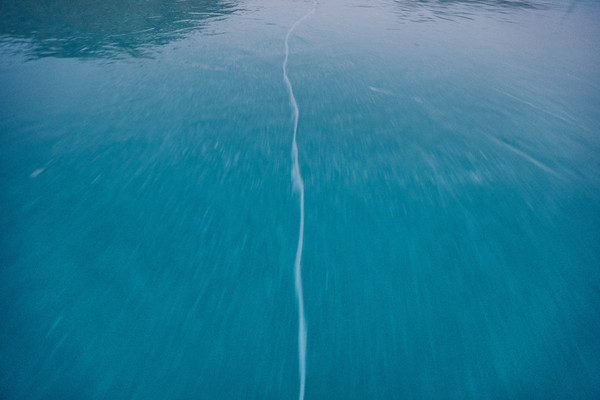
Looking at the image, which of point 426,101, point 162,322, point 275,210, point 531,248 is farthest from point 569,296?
point 426,101

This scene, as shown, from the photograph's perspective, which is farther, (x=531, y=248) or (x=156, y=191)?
(x=156, y=191)

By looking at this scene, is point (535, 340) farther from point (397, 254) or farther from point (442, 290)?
point (397, 254)

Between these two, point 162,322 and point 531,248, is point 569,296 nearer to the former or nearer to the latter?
point 531,248

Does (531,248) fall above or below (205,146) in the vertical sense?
below

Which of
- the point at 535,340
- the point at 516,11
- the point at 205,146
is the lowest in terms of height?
the point at 535,340

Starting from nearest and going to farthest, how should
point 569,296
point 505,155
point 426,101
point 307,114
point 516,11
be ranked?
point 569,296 → point 505,155 → point 307,114 → point 426,101 → point 516,11

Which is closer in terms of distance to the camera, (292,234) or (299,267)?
(299,267)

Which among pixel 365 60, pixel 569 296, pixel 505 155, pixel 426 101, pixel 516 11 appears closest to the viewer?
pixel 569 296

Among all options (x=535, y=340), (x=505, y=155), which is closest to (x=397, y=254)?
(x=535, y=340)
